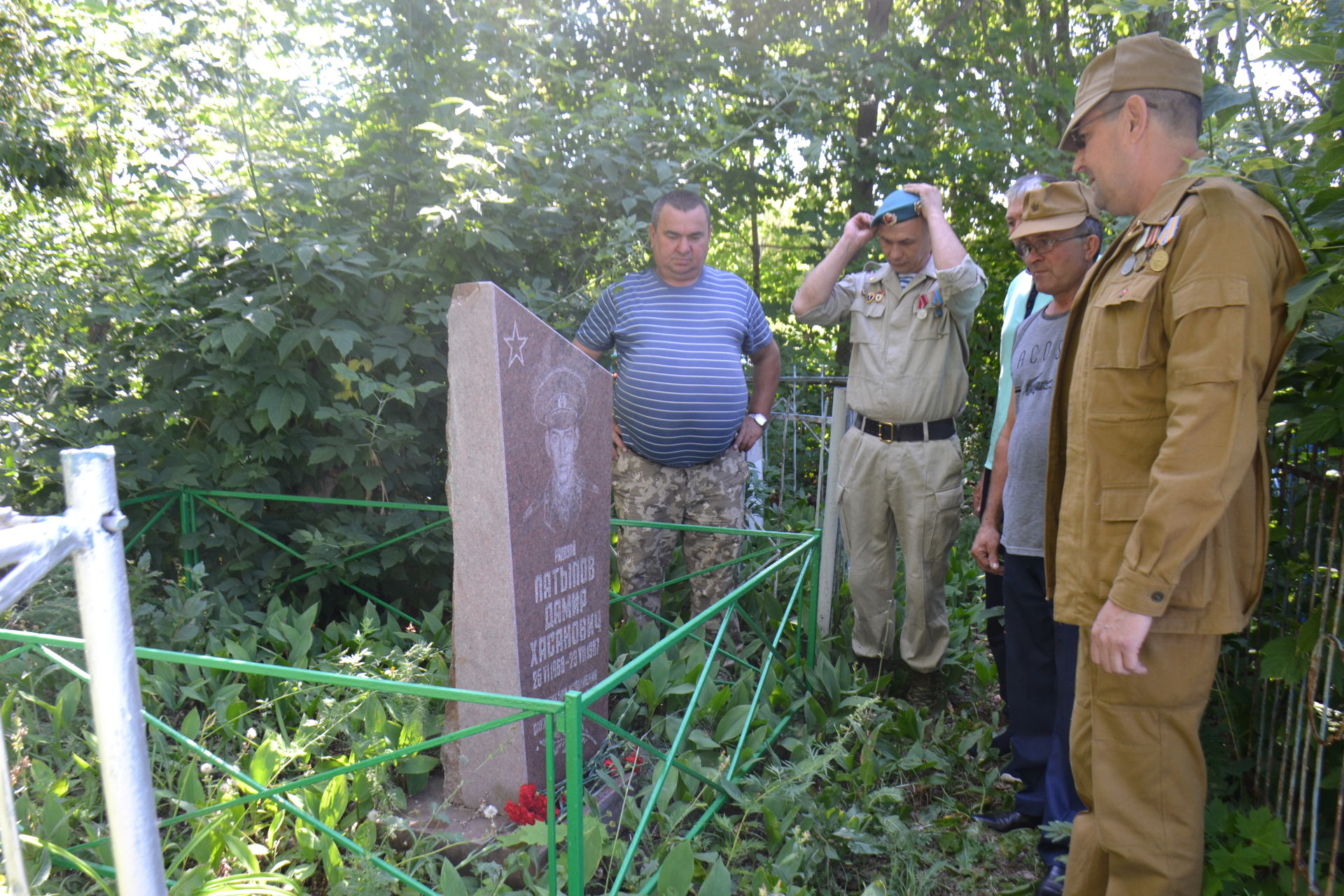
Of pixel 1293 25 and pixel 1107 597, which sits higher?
pixel 1293 25

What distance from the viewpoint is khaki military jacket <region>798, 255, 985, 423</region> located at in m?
3.38

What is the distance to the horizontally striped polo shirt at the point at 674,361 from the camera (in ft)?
12.1

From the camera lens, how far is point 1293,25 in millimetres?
2172

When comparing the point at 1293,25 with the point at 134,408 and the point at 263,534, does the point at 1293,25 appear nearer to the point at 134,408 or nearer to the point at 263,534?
the point at 263,534

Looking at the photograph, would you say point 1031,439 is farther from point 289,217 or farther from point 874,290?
point 289,217

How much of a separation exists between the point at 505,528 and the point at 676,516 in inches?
53.9

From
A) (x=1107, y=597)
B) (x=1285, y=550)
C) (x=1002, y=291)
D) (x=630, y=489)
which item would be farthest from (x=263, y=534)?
(x=1002, y=291)

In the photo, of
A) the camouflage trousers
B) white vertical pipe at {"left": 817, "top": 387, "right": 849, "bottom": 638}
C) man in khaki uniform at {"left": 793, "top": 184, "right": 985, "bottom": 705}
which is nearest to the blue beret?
man in khaki uniform at {"left": 793, "top": 184, "right": 985, "bottom": 705}

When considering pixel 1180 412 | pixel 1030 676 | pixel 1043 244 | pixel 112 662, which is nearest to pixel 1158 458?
pixel 1180 412

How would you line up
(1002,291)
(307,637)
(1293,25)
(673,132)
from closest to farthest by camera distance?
1. (1293,25)
2. (307,637)
3. (673,132)
4. (1002,291)

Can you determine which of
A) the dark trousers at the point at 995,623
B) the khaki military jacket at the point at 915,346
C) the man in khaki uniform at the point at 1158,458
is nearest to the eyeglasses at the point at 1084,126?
the man in khaki uniform at the point at 1158,458

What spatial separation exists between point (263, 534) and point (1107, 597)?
331 cm

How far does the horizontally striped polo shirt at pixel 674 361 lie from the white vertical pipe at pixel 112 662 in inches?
114

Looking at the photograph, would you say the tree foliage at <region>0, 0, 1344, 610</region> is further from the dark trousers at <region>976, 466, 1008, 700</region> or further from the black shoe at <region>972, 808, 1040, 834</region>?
the black shoe at <region>972, 808, 1040, 834</region>
